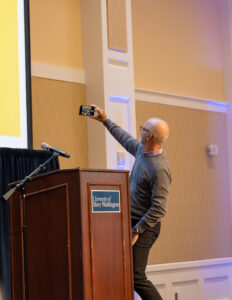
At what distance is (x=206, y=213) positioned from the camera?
615cm

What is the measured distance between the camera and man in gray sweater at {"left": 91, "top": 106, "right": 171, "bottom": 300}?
3.31m

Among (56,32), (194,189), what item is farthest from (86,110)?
(194,189)

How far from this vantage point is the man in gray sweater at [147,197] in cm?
331

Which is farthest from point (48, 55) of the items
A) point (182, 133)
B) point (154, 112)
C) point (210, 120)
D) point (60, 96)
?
point (210, 120)

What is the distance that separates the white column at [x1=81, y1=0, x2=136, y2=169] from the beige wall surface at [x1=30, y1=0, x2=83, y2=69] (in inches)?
3.5

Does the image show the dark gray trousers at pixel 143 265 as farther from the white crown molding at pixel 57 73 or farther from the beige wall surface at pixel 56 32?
the beige wall surface at pixel 56 32

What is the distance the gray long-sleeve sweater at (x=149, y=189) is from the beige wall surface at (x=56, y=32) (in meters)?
1.78

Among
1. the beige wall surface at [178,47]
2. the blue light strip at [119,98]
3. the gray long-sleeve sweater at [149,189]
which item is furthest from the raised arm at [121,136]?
the beige wall surface at [178,47]

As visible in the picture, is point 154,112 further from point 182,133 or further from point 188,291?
point 188,291

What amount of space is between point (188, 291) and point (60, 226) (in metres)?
3.27

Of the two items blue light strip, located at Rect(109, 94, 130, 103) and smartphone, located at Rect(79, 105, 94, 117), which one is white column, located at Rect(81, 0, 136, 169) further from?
smartphone, located at Rect(79, 105, 94, 117)

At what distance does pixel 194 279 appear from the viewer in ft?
18.7

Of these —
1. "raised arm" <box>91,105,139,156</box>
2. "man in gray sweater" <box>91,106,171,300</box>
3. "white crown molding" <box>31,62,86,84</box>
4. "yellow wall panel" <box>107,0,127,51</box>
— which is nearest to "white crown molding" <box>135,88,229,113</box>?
"yellow wall panel" <box>107,0,127,51</box>

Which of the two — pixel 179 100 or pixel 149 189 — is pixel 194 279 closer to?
pixel 179 100
